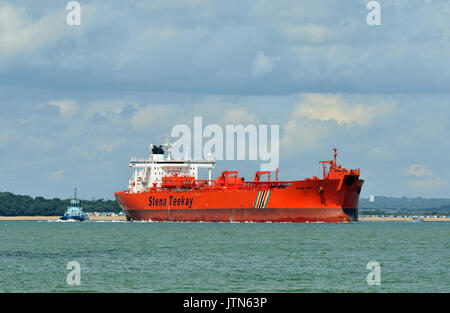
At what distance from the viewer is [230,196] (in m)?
91.5

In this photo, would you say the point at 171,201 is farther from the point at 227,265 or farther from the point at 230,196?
the point at 227,265

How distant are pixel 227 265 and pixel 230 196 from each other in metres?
50.3

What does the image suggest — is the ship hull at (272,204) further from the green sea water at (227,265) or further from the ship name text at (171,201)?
the green sea water at (227,265)

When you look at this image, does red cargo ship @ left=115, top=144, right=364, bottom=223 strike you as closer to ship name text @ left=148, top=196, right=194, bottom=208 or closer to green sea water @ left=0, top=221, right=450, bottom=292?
ship name text @ left=148, top=196, right=194, bottom=208

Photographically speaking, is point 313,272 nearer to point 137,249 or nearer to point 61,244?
point 137,249

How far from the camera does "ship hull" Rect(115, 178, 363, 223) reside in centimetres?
8538

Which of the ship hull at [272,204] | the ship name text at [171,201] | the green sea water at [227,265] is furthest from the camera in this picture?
the ship name text at [171,201]

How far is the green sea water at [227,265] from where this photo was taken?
109 feet

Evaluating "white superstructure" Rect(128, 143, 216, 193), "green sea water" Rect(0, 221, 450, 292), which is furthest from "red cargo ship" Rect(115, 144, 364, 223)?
"green sea water" Rect(0, 221, 450, 292)

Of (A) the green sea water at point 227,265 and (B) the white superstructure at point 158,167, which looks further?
(B) the white superstructure at point 158,167

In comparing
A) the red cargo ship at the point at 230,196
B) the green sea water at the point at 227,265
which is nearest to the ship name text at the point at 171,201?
the red cargo ship at the point at 230,196

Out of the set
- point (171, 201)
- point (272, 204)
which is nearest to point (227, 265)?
point (272, 204)
